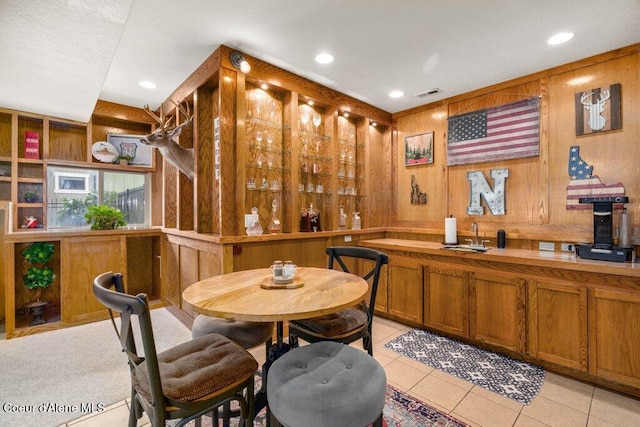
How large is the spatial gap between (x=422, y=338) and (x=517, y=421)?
132 cm

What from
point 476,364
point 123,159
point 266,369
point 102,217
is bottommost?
point 476,364

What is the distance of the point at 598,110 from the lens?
2.90 metres

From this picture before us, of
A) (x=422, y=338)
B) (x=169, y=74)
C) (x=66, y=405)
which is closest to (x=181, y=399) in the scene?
(x=66, y=405)

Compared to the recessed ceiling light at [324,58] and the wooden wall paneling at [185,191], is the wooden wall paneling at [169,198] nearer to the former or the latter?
the wooden wall paneling at [185,191]

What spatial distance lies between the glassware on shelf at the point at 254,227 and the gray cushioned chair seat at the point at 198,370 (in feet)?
4.97

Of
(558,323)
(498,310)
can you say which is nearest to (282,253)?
(498,310)

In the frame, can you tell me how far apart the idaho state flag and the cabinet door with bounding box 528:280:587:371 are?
1.62m

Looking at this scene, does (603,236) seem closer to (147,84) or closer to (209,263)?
(209,263)

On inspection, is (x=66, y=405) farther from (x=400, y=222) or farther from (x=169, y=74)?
(x=400, y=222)

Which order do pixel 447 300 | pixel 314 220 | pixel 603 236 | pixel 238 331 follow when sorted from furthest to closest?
1. pixel 314 220
2. pixel 447 300
3. pixel 603 236
4. pixel 238 331

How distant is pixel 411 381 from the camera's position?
2.46 metres

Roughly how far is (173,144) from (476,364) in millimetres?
3957

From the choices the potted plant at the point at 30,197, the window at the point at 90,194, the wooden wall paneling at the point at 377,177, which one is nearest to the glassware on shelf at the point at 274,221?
the wooden wall paneling at the point at 377,177

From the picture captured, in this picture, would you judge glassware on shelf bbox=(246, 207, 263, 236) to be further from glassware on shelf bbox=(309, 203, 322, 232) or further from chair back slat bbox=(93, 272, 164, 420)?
chair back slat bbox=(93, 272, 164, 420)
